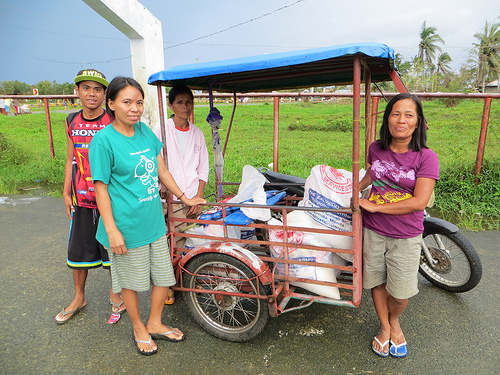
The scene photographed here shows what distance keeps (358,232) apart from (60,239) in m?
3.63

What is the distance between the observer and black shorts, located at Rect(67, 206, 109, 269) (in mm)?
2525

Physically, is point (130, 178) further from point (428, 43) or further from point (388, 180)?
point (428, 43)

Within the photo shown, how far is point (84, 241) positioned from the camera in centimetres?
255

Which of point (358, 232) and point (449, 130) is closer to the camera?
point (358, 232)

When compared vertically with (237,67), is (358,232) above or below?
below

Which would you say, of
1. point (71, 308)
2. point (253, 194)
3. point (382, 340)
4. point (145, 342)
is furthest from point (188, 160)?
point (382, 340)

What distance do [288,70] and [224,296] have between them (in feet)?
5.53

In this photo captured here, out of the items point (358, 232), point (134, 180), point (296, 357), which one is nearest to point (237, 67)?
point (134, 180)

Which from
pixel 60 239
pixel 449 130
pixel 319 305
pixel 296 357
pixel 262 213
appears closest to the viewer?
pixel 296 357

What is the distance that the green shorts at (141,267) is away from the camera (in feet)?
7.17

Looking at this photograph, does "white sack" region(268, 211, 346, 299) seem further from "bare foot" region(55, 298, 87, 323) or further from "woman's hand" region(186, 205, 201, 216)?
"bare foot" region(55, 298, 87, 323)

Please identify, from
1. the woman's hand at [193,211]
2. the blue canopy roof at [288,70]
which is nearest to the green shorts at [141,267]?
the woman's hand at [193,211]

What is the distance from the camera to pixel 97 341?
242cm

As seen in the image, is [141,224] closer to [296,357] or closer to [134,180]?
[134,180]
